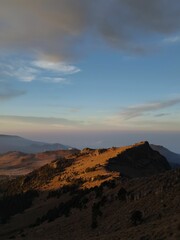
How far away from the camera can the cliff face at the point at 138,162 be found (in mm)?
112931

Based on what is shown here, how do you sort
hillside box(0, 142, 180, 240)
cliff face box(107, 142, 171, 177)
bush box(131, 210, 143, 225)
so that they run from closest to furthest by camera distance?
bush box(131, 210, 143, 225) → hillside box(0, 142, 180, 240) → cliff face box(107, 142, 171, 177)

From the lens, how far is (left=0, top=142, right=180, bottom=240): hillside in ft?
136

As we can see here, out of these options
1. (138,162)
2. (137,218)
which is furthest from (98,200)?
(138,162)

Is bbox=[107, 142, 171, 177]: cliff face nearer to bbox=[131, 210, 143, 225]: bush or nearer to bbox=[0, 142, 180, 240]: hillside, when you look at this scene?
bbox=[0, 142, 180, 240]: hillside

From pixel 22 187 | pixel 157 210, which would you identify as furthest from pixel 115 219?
pixel 22 187

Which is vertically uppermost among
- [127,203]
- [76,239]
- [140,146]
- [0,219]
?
[140,146]

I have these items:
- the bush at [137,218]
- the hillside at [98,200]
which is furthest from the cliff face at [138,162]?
the bush at [137,218]

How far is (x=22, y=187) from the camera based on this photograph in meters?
134

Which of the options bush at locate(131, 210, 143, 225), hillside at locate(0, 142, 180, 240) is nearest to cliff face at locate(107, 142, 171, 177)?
hillside at locate(0, 142, 180, 240)

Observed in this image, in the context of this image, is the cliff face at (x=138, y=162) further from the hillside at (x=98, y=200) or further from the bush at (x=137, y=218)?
the bush at (x=137, y=218)

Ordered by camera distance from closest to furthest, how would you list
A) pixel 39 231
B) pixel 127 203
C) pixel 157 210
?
1. pixel 157 210
2. pixel 127 203
3. pixel 39 231

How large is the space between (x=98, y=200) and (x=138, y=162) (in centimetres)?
5689

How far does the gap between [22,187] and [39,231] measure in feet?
251

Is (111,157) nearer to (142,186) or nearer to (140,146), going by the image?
(140,146)
